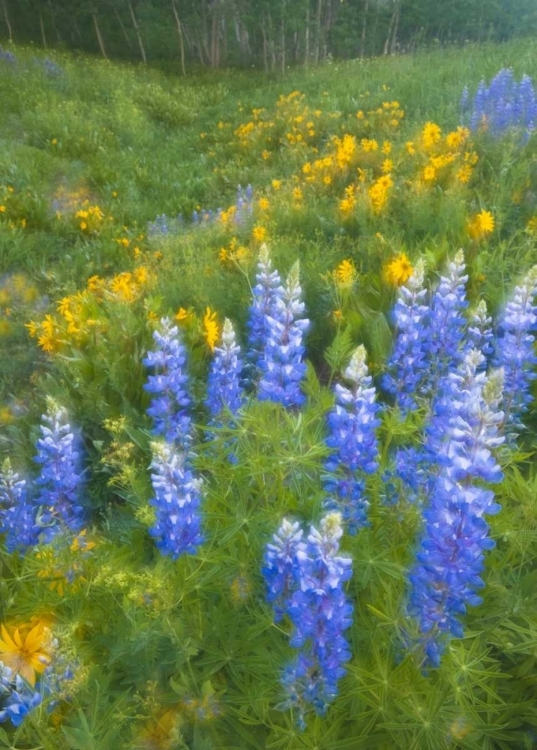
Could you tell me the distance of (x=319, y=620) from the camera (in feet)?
5.05

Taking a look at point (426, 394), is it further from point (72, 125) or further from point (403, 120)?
point (72, 125)

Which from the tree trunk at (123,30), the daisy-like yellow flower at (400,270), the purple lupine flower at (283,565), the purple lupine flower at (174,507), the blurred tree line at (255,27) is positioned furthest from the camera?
the tree trunk at (123,30)

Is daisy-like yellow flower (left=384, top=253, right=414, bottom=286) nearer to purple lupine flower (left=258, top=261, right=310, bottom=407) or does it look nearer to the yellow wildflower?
the yellow wildflower

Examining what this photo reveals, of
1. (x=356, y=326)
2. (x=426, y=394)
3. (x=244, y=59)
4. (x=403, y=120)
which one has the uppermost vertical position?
(x=426, y=394)

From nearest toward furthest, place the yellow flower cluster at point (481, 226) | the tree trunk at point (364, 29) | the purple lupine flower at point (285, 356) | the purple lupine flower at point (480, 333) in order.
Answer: the purple lupine flower at point (285, 356), the purple lupine flower at point (480, 333), the yellow flower cluster at point (481, 226), the tree trunk at point (364, 29)

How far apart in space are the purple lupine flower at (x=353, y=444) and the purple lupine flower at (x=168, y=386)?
895 mm

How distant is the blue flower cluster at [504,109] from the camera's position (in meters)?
6.73

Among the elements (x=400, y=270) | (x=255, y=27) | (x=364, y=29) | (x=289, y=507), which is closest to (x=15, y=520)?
(x=289, y=507)

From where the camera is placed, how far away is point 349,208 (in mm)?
5617

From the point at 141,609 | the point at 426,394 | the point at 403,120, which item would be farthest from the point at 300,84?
the point at 141,609

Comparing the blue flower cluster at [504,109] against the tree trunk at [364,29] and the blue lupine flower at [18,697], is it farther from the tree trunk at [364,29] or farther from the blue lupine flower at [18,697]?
the tree trunk at [364,29]

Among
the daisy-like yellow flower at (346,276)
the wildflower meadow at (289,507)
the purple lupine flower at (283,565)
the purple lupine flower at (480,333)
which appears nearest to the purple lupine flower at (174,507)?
the wildflower meadow at (289,507)

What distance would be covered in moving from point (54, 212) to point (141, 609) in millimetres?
→ 7451

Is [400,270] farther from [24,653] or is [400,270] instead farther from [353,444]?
[24,653]
